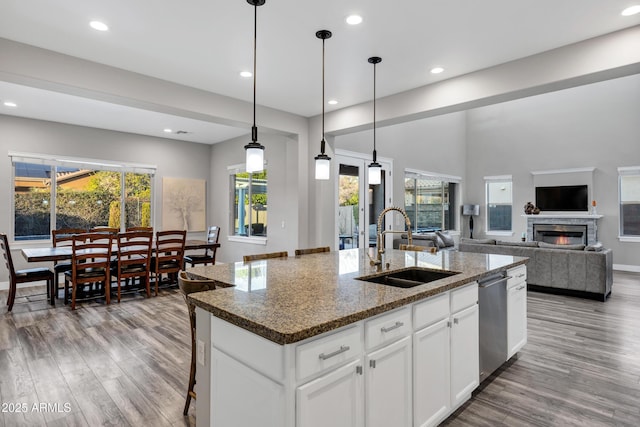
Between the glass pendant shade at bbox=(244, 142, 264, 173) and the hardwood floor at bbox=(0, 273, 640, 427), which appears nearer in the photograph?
the hardwood floor at bbox=(0, 273, 640, 427)

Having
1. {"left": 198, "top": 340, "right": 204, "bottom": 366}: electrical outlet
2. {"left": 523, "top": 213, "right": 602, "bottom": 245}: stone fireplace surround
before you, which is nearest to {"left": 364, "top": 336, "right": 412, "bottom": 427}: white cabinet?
{"left": 198, "top": 340, "right": 204, "bottom": 366}: electrical outlet

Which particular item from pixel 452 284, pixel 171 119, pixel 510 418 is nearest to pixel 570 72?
pixel 452 284

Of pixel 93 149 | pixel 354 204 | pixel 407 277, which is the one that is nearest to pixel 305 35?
pixel 407 277

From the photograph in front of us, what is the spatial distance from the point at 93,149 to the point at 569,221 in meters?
10.4

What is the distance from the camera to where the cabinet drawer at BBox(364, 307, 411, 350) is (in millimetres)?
1615

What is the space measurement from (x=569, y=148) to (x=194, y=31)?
9193 millimetres

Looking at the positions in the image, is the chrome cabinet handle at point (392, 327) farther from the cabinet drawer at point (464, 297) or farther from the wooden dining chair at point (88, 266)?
the wooden dining chair at point (88, 266)

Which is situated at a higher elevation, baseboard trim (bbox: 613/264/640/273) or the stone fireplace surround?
the stone fireplace surround

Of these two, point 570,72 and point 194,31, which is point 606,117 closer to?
point 570,72

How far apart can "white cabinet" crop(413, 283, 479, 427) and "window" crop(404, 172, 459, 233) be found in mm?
6025

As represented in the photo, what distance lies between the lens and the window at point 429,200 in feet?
27.9

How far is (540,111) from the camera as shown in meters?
9.20

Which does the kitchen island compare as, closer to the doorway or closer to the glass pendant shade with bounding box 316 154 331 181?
the glass pendant shade with bounding box 316 154 331 181

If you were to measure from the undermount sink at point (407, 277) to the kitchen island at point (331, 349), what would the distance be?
0.06 meters
